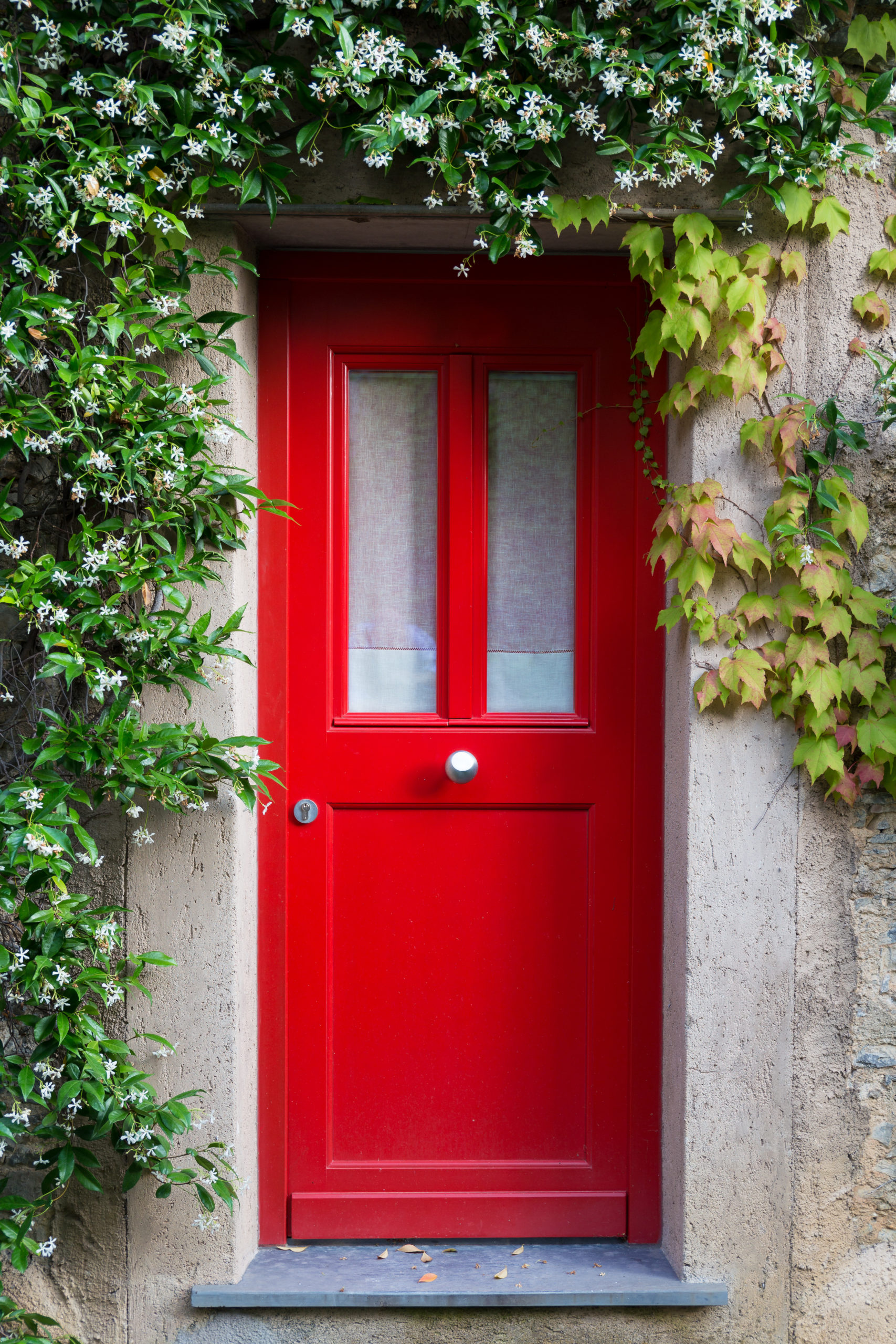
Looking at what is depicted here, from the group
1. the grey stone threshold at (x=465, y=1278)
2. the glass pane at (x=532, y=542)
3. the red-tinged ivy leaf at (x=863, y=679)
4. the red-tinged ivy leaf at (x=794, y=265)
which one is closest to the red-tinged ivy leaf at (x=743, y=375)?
the red-tinged ivy leaf at (x=794, y=265)

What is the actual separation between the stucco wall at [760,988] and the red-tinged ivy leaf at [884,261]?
4cm

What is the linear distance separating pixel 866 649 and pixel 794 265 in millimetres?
942

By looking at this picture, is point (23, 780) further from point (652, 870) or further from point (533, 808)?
point (652, 870)

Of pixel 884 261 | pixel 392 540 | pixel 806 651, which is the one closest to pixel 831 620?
pixel 806 651

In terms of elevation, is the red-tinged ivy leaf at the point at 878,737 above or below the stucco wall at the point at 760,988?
above

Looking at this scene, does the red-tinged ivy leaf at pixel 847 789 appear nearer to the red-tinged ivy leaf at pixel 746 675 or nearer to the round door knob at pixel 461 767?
the red-tinged ivy leaf at pixel 746 675

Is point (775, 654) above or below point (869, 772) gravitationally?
above

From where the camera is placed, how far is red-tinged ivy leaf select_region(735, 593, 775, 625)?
2.28 metres

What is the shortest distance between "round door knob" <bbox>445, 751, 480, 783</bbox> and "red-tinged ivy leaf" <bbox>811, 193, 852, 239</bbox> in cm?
155

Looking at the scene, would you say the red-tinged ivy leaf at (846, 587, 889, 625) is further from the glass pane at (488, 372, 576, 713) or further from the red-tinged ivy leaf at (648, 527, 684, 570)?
the glass pane at (488, 372, 576, 713)

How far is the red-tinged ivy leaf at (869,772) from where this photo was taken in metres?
2.26

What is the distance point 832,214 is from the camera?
88.7 inches

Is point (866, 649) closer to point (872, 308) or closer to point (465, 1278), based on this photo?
point (872, 308)

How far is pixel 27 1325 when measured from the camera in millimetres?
2152
